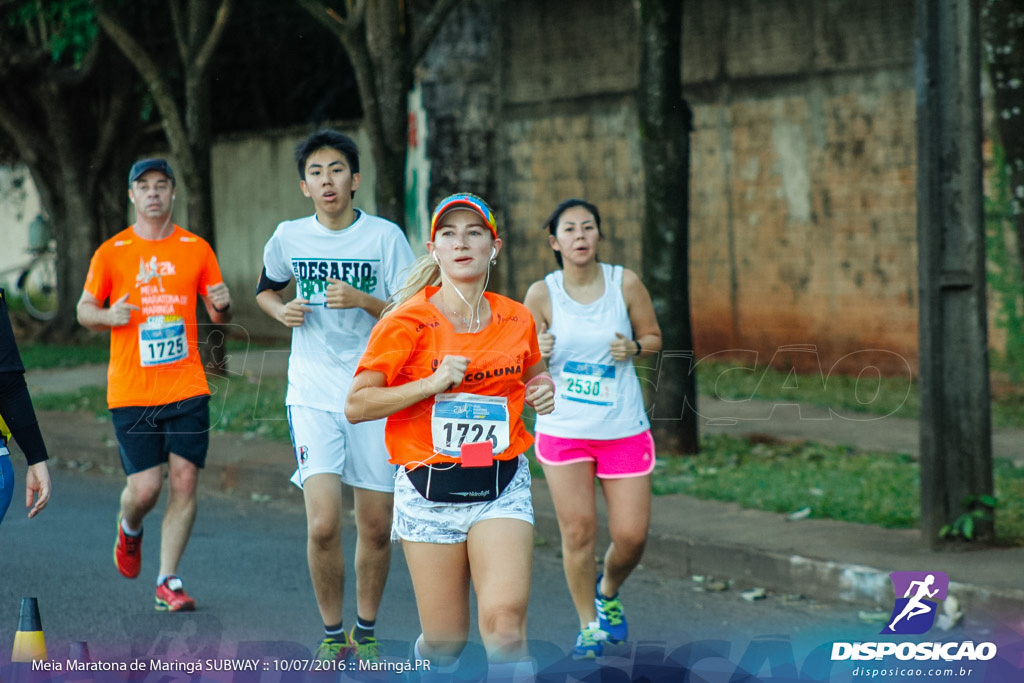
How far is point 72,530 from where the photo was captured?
8516 mm

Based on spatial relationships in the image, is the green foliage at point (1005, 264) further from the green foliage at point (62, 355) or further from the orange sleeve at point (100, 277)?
the green foliage at point (62, 355)

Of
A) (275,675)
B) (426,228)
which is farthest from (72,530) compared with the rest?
(426,228)

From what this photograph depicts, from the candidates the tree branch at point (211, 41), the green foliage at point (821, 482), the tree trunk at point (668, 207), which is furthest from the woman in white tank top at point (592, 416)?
the tree branch at point (211, 41)

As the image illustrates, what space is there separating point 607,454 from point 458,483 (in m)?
1.62

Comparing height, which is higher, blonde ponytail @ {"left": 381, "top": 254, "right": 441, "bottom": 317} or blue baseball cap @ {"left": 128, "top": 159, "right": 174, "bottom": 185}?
blue baseball cap @ {"left": 128, "top": 159, "right": 174, "bottom": 185}

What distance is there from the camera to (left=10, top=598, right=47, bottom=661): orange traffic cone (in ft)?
12.2

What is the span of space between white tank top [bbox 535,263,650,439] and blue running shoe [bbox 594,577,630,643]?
2.35 ft

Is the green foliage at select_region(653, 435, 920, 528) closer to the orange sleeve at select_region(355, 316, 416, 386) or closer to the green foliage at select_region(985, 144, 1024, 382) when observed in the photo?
the green foliage at select_region(985, 144, 1024, 382)

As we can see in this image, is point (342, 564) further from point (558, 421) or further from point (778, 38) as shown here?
point (778, 38)

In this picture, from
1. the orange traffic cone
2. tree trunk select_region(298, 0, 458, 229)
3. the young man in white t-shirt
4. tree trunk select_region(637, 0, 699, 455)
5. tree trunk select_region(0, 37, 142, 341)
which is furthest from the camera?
tree trunk select_region(0, 37, 142, 341)

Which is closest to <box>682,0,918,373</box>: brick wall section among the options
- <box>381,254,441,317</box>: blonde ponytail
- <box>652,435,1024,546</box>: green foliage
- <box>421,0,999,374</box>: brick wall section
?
<box>421,0,999,374</box>: brick wall section

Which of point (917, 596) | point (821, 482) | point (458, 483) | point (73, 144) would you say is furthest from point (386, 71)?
point (73, 144)

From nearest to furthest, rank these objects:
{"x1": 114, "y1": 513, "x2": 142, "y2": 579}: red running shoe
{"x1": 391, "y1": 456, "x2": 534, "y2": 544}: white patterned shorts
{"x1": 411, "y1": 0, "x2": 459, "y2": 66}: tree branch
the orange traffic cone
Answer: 1. the orange traffic cone
2. {"x1": 391, "y1": 456, "x2": 534, "y2": 544}: white patterned shorts
3. {"x1": 114, "y1": 513, "x2": 142, "y2": 579}: red running shoe
4. {"x1": 411, "y1": 0, "x2": 459, "y2": 66}: tree branch

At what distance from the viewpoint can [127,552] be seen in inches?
267
